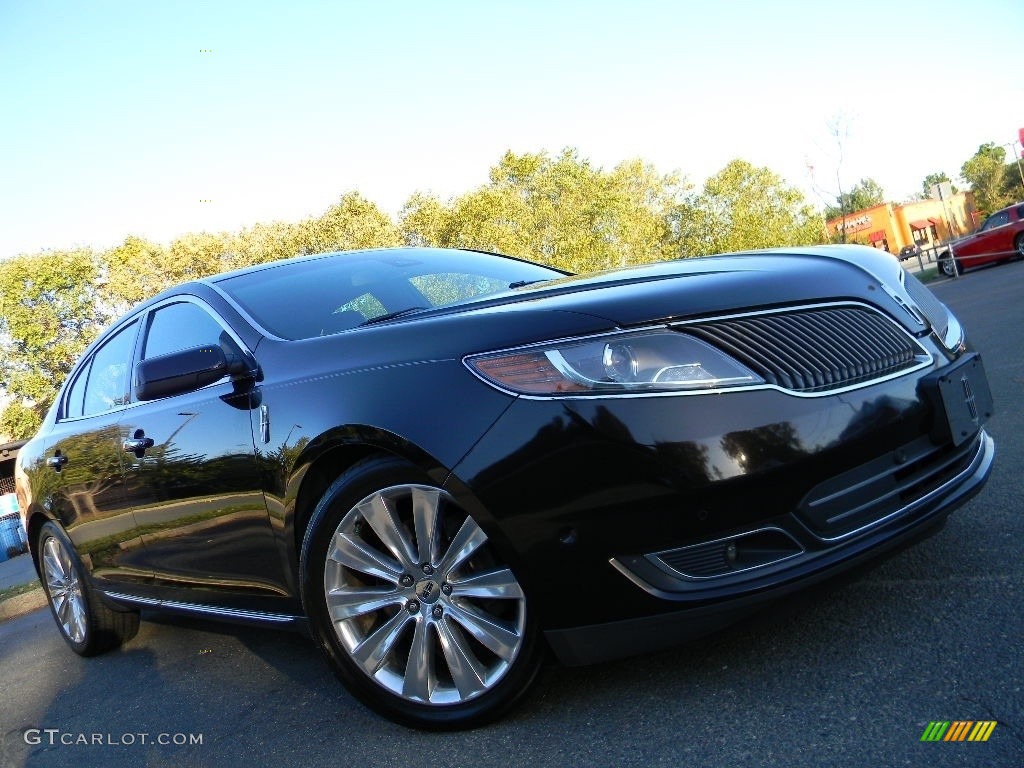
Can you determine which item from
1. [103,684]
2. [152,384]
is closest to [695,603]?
[152,384]

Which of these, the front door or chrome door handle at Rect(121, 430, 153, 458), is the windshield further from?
chrome door handle at Rect(121, 430, 153, 458)

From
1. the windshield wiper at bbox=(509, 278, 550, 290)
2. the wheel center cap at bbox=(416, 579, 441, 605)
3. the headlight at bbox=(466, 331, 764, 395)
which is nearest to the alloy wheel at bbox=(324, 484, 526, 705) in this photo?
the wheel center cap at bbox=(416, 579, 441, 605)

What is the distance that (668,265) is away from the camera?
3301 mm

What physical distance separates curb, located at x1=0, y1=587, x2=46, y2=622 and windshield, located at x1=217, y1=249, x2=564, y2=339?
4.98 metres

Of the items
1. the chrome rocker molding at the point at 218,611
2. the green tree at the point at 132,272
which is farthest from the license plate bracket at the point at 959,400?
the green tree at the point at 132,272

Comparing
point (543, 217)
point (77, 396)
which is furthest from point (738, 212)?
point (77, 396)

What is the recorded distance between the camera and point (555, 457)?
2.31m

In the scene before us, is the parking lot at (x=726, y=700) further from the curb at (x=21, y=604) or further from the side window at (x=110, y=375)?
the curb at (x=21, y=604)

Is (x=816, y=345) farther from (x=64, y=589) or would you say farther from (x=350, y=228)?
(x=350, y=228)

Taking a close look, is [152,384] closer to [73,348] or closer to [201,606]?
[201,606]

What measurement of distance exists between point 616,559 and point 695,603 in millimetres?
220

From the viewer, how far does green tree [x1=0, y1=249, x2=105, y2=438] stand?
139ft

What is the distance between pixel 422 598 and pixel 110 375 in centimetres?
236

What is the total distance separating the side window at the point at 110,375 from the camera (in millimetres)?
4152
